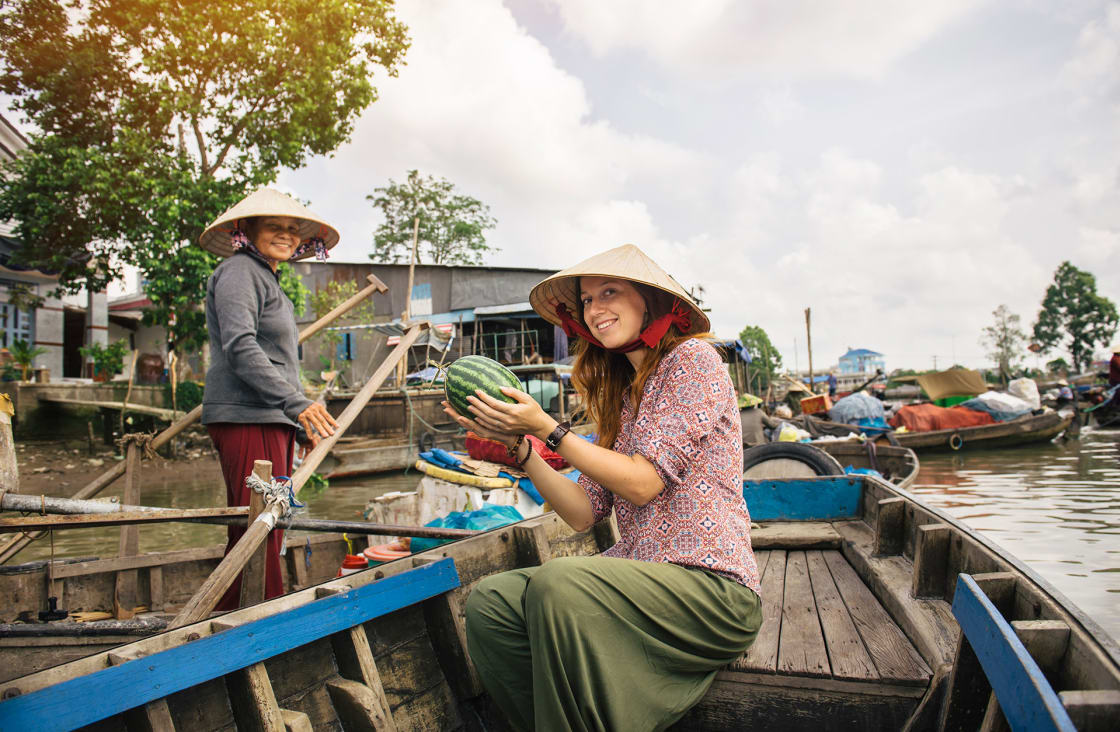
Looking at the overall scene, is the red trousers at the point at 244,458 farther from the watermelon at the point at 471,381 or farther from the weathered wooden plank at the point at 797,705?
the weathered wooden plank at the point at 797,705

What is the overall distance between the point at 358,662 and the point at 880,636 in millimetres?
1691

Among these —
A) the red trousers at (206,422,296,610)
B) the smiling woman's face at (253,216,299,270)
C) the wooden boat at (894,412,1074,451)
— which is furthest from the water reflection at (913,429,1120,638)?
the smiling woman's face at (253,216,299,270)

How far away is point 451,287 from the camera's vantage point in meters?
24.1

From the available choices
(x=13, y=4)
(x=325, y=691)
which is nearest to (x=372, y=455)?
(x=13, y=4)

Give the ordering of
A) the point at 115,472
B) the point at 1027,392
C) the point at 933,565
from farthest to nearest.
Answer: the point at 1027,392
the point at 115,472
the point at 933,565

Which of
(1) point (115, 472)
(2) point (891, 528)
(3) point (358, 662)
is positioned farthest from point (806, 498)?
(1) point (115, 472)

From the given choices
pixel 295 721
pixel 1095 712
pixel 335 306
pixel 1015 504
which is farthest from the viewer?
pixel 335 306

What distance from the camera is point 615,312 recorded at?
2.08m

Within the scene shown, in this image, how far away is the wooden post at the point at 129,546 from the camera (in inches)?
144

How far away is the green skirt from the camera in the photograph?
5.26 feet

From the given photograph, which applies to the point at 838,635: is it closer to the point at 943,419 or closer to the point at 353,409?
the point at 353,409

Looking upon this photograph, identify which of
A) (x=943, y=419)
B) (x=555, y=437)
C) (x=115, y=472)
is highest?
(x=555, y=437)

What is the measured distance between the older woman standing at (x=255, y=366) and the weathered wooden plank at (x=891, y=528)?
2.59 meters

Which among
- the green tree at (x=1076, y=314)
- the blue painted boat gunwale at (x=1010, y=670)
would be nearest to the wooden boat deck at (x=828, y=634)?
the blue painted boat gunwale at (x=1010, y=670)
